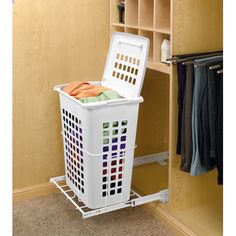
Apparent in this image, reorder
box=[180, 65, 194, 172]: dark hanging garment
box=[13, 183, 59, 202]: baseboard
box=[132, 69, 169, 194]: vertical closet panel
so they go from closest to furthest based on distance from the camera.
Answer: box=[180, 65, 194, 172]: dark hanging garment → box=[13, 183, 59, 202]: baseboard → box=[132, 69, 169, 194]: vertical closet panel

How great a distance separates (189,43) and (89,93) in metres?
0.59

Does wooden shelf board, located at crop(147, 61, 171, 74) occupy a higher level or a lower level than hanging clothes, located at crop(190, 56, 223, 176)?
higher

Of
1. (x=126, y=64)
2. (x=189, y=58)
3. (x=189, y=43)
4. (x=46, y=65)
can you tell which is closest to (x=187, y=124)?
(x=189, y=58)

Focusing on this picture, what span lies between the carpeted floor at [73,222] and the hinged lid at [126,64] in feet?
2.40

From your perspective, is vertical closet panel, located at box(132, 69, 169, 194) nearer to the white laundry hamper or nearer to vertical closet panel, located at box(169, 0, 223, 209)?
vertical closet panel, located at box(169, 0, 223, 209)

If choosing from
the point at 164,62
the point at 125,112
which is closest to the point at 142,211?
the point at 125,112

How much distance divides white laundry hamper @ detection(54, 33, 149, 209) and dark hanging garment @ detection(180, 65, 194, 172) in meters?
0.24

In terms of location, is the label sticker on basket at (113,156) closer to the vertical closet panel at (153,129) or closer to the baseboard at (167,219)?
the baseboard at (167,219)

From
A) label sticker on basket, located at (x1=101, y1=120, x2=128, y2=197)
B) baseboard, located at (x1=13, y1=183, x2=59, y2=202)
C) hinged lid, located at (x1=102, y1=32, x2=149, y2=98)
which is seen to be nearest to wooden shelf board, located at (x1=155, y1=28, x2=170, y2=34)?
hinged lid, located at (x1=102, y1=32, x2=149, y2=98)

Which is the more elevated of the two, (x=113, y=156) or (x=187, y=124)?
(x=187, y=124)

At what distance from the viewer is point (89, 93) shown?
7.63 feet

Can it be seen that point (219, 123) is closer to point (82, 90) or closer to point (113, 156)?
point (113, 156)

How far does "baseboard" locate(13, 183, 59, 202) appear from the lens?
280 centimetres

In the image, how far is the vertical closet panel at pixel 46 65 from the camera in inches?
103
